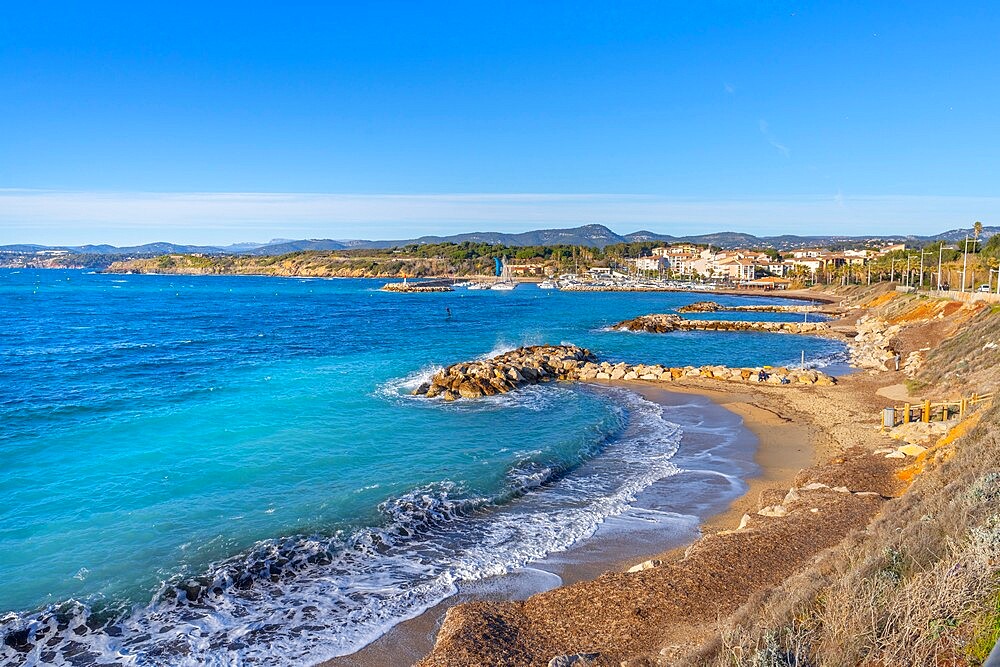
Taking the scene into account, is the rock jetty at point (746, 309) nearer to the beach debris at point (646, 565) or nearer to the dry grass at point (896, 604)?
the beach debris at point (646, 565)

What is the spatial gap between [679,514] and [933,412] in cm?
1005

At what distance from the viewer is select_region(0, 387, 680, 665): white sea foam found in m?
8.21

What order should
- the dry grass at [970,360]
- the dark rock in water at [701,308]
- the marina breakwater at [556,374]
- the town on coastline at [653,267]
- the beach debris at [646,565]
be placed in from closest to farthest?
1. the beach debris at [646,565]
2. the dry grass at [970,360]
3. the marina breakwater at [556,374]
4. the dark rock in water at [701,308]
5. the town on coastline at [653,267]

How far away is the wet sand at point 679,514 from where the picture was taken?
8391 mm

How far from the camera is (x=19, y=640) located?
332 inches

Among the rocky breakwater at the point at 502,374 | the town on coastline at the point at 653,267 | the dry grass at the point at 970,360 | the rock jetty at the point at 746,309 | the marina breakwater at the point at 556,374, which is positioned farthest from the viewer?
the town on coastline at the point at 653,267

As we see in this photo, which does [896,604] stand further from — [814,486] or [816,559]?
[814,486]

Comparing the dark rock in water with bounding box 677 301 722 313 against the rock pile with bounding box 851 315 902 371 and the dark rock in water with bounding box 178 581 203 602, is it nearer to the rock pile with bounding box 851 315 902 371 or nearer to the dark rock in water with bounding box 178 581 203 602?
the rock pile with bounding box 851 315 902 371

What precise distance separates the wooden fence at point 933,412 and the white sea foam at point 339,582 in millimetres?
7614

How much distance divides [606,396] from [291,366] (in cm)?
1621

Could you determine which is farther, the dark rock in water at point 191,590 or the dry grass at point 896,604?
the dark rock in water at point 191,590

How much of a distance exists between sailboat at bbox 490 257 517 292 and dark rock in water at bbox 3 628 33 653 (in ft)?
386

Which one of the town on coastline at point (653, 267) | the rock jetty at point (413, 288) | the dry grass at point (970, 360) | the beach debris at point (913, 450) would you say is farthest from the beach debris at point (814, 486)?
the rock jetty at point (413, 288)

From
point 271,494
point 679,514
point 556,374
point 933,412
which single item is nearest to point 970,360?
point 933,412
